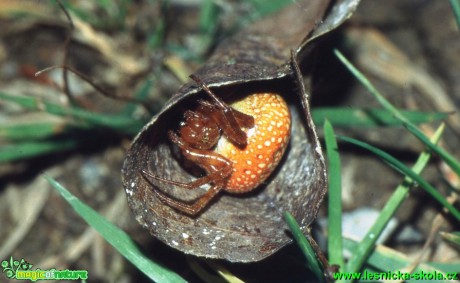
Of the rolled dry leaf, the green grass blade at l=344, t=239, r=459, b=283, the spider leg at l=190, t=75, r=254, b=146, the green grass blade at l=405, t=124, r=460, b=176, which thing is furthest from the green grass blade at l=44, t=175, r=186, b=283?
the green grass blade at l=405, t=124, r=460, b=176

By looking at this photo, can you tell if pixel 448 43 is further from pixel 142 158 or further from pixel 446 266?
pixel 142 158

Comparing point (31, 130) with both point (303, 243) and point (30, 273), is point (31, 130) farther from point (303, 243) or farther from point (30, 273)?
point (303, 243)

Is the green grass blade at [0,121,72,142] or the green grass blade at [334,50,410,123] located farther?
the green grass blade at [0,121,72,142]

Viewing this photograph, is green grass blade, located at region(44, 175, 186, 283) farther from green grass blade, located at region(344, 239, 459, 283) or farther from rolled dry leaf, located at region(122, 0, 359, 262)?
green grass blade, located at region(344, 239, 459, 283)

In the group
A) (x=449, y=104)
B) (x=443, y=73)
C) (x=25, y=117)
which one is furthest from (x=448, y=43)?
(x=25, y=117)

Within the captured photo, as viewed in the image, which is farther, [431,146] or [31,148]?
[31,148]

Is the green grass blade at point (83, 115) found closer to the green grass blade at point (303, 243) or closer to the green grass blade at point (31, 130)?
the green grass blade at point (31, 130)

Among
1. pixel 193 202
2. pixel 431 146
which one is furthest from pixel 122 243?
pixel 431 146
